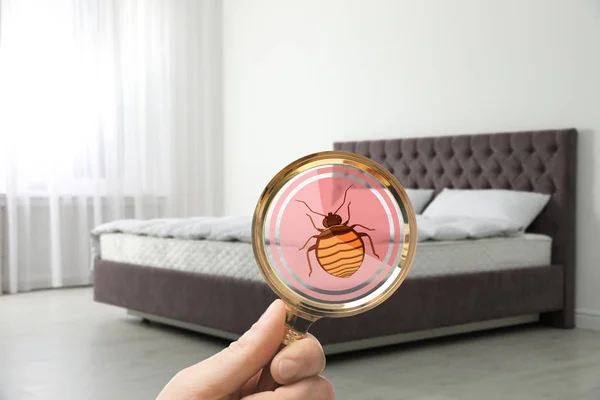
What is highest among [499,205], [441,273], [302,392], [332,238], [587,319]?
[332,238]

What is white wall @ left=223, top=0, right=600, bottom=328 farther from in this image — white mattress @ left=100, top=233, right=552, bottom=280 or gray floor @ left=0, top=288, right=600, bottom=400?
gray floor @ left=0, top=288, right=600, bottom=400

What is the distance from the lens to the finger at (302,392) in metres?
0.50

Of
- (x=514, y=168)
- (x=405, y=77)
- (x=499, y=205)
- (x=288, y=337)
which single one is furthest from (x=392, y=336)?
(x=288, y=337)

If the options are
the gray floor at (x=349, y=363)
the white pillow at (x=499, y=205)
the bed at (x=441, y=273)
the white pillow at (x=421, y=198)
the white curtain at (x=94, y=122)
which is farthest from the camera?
the white curtain at (x=94, y=122)

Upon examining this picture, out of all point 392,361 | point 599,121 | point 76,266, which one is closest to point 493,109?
point 599,121

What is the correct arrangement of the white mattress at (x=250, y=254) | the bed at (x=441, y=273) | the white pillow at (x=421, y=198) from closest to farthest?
the bed at (x=441, y=273), the white mattress at (x=250, y=254), the white pillow at (x=421, y=198)

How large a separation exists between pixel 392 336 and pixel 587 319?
1.39 m

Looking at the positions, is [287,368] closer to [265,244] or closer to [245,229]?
[265,244]

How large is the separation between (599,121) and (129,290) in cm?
274

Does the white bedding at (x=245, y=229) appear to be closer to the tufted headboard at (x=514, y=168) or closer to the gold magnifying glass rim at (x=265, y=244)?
the tufted headboard at (x=514, y=168)

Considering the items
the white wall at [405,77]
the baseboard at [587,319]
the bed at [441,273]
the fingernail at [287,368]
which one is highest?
the white wall at [405,77]

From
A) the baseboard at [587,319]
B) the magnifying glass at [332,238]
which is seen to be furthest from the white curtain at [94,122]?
the magnifying glass at [332,238]

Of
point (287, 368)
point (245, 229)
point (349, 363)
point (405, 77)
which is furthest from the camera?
point (405, 77)

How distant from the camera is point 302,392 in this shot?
506 millimetres
